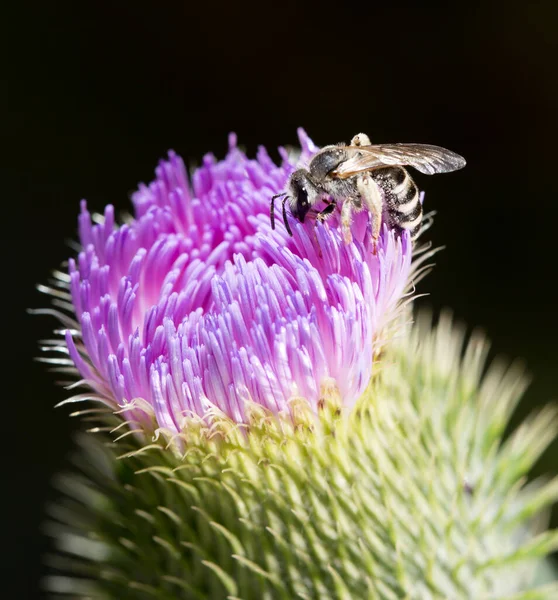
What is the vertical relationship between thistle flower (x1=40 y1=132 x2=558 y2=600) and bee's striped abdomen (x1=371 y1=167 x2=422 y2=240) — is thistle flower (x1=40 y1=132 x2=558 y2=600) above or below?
below

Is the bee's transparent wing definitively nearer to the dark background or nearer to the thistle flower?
the thistle flower

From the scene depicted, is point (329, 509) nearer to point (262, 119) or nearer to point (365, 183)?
point (365, 183)

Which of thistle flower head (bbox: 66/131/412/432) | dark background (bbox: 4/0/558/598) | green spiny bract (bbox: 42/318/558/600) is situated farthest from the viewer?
dark background (bbox: 4/0/558/598)

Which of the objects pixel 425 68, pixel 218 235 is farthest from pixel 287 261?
pixel 425 68

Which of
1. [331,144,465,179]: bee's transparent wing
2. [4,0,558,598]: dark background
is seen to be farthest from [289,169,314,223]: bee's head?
[4,0,558,598]: dark background

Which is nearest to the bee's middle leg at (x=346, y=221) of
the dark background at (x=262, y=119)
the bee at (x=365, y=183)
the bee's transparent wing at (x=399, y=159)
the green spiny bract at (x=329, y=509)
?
the bee at (x=365, y=183)

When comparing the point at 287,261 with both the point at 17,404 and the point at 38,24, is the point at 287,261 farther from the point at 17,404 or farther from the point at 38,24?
the point at 38,24
